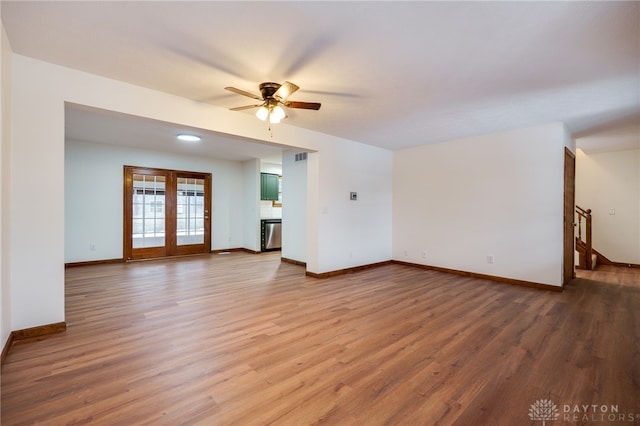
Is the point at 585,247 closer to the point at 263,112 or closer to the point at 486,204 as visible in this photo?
the point at 486,204

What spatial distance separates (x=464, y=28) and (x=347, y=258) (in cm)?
400

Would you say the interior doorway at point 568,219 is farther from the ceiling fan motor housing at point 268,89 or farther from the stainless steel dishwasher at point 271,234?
the stainless steel dishwasher at point 271,234

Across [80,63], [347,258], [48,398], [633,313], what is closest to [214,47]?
[80,63]

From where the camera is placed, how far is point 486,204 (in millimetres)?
4895

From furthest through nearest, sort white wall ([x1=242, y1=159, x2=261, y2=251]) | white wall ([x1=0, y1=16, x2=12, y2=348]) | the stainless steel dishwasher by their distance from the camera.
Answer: the stainless steel dishwasher → white wall ([x1=242, y1=159, x2=261, y2=251]) → white wall ([x1=0, y1=16, x2=12, y2=348])

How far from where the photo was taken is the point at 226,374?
207cm

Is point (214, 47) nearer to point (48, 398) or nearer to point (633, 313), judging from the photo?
point (48, 398)

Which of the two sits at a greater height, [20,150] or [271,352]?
[20,150]

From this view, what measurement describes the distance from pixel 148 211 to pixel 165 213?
35cm

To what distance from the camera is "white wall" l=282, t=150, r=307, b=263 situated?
19.7 feet

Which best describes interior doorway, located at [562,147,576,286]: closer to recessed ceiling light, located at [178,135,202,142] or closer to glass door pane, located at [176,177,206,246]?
recessed ceiling light, located at [178,135,202,142]

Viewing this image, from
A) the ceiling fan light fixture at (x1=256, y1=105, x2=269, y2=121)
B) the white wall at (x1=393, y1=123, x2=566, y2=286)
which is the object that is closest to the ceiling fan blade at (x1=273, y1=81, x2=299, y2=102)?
the ceiling fan light fixture at (x1=256, y1=105, x2=269, y2=121)

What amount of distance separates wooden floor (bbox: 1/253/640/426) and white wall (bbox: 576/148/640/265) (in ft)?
8.84

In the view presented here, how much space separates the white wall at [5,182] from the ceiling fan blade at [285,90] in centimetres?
197
